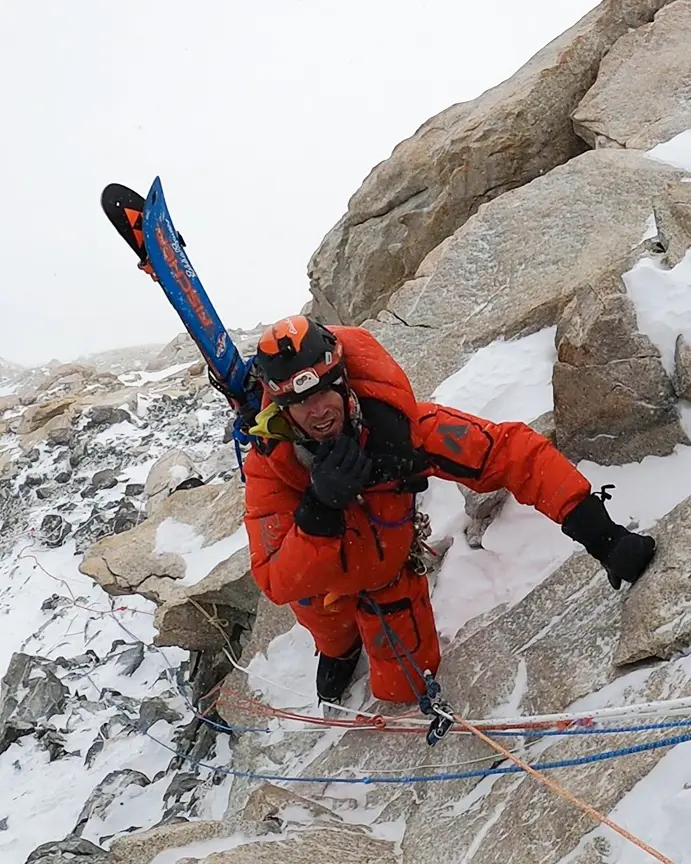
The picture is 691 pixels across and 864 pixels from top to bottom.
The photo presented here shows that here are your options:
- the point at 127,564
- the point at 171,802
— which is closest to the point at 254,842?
the point at 171,802

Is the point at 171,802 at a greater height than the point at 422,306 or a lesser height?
lesser

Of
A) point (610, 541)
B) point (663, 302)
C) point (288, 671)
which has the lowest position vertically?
point (288, 671)

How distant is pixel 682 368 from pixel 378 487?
1.75m

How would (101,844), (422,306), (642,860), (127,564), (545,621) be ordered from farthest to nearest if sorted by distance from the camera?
(127,564)
(422,306)
(101,844)
(545,621)
(642,860)

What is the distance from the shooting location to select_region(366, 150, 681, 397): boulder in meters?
5.81

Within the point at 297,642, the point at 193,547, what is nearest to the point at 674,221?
the point at 297,642

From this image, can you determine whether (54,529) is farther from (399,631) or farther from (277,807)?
(277,807)

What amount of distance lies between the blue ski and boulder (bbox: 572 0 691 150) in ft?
14.5

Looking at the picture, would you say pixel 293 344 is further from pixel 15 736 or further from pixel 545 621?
pixel 15 736

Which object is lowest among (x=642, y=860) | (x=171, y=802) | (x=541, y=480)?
(x=171, y=802)

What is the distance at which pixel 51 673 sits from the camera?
780 cm

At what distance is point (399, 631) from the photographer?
4.50 meters

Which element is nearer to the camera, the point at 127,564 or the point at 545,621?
the point at 545,621

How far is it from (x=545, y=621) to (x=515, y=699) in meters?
0.46
